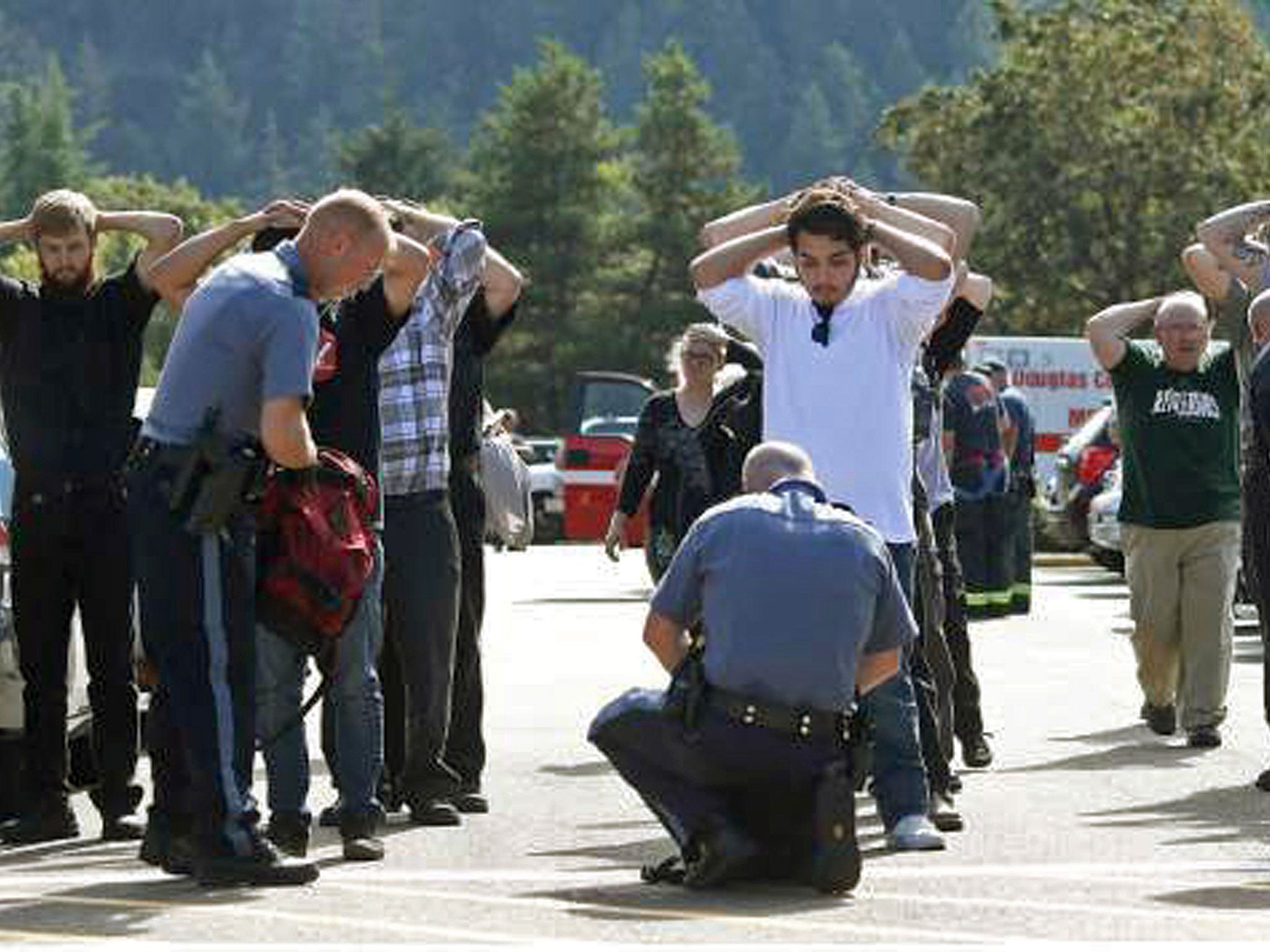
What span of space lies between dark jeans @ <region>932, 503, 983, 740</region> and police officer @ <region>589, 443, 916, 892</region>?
3.13 metres

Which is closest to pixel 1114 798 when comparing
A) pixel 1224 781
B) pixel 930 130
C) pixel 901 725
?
pixel 1224 781

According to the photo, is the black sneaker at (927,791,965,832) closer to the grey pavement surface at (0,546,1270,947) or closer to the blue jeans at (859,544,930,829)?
the grey pavement surface at (0,546,1270,947)

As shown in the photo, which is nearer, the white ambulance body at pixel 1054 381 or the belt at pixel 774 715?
the belt at pixel 774 715

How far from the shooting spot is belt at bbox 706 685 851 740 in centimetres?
1069

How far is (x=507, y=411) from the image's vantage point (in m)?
16.8

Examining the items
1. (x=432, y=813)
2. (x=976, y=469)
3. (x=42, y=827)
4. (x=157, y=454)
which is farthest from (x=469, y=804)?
(x=976, y=469)

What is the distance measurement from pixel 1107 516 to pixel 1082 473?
2243mm

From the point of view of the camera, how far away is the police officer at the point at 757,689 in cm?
1066

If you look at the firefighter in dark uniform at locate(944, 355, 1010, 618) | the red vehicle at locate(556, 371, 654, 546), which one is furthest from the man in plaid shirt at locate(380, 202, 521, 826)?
the red vehicle at locate(556, 371, 654, 546)

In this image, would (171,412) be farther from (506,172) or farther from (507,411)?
(506,172)

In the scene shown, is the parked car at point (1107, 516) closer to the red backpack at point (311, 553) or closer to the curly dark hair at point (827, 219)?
the curly dark hair at point (827, 219)

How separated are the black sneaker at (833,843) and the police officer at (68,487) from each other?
2572 mm

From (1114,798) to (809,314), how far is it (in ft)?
7.78

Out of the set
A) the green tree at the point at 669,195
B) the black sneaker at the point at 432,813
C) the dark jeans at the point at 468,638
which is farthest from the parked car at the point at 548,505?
the green tree at the point at 669,195
